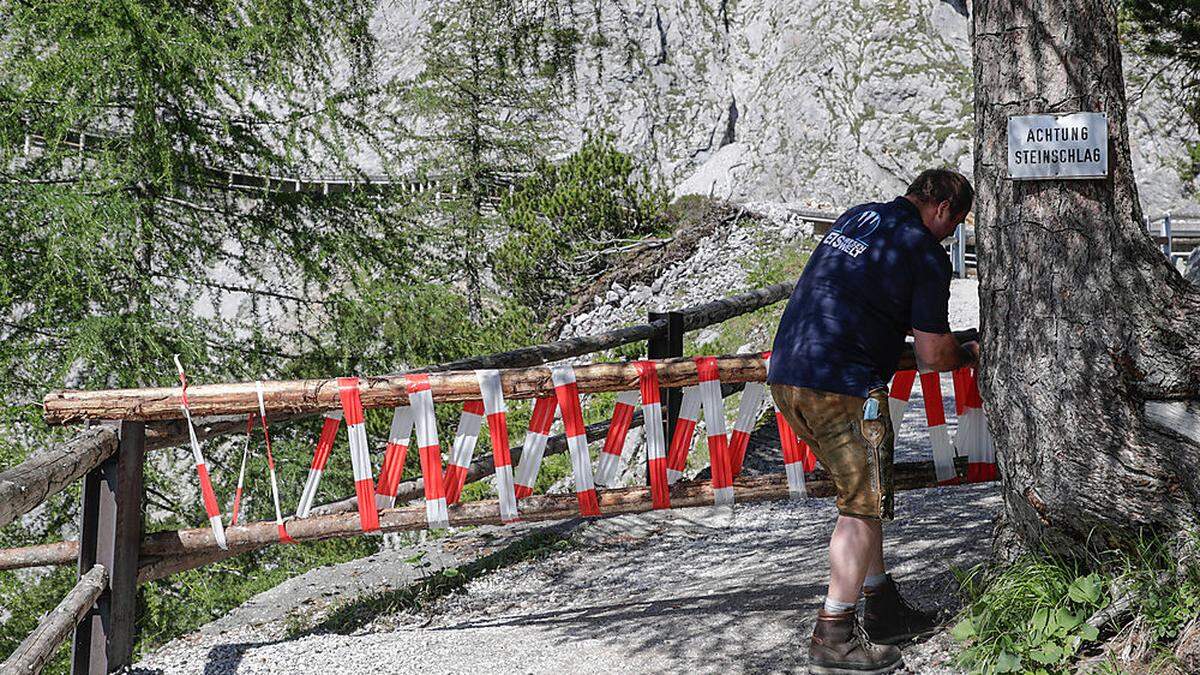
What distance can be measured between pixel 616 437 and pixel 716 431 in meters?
0.51

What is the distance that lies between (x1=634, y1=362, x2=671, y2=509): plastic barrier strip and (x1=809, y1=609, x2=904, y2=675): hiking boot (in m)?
1.11

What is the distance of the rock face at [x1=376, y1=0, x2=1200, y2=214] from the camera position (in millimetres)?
45219

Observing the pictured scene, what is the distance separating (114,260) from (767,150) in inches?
1747

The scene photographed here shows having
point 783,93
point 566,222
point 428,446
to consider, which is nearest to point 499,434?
point 428,446

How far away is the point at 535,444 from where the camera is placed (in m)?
4.69

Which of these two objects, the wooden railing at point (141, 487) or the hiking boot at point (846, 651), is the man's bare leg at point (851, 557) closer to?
the hiking boot at point (846, 651)

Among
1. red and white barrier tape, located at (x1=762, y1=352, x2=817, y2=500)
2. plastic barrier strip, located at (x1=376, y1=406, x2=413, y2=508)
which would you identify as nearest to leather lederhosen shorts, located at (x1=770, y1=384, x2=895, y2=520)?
red and white barrier tape, located at (x1=762, y1=352, x2=817, y2=500)

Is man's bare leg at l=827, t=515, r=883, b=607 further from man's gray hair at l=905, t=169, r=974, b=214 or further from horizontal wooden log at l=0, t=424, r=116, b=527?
horizontal wooden log at l=0, t=424, r=116, b=527

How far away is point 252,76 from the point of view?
834cm

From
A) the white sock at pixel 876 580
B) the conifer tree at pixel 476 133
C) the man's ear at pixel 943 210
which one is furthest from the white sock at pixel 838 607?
the conifer tree at pixel 476 133

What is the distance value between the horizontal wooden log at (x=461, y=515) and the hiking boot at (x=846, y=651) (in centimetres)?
101

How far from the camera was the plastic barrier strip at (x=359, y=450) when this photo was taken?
436 cm

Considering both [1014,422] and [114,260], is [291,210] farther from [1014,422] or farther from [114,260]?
[1014,422]

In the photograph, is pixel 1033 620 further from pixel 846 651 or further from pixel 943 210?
pixel 943 210
